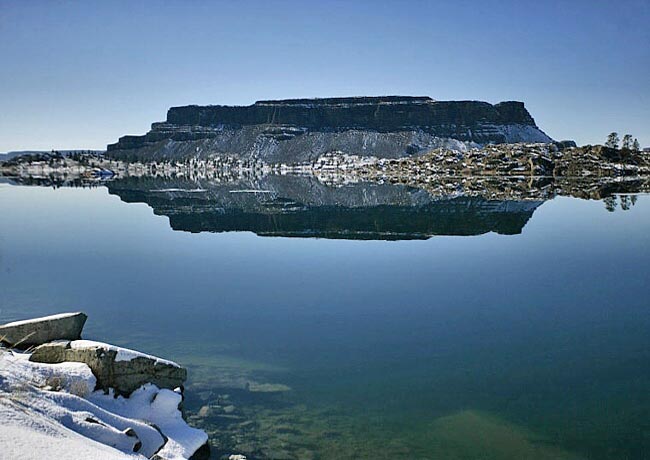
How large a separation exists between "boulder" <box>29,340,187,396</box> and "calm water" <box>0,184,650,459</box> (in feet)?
3.30

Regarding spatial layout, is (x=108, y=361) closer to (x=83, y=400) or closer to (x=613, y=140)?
(x=83, y=400)

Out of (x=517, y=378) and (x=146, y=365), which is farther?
(x=517, y=378)

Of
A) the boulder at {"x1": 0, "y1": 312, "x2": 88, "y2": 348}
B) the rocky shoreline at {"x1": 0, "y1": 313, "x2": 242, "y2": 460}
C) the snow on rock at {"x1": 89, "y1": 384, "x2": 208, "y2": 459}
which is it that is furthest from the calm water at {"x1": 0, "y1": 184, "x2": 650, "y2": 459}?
the boulder at {"x1": 0, "y1": 312, "x2": 88, "y2": 348}

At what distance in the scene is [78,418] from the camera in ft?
24.9

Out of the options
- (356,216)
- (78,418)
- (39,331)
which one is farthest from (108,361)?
(356,216)

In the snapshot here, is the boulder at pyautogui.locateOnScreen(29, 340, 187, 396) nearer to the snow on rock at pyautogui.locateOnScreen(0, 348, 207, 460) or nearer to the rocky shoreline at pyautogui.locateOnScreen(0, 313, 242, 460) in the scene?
the rocky shoreline at pyautogui.locateOnScreen(0, 313, 242, 460)

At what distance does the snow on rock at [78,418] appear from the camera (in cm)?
634

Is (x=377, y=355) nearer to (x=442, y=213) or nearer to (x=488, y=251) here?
(x=488, y=251)

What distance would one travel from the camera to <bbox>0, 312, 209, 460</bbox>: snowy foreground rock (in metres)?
6.39

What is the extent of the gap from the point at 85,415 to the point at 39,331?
3414 mm

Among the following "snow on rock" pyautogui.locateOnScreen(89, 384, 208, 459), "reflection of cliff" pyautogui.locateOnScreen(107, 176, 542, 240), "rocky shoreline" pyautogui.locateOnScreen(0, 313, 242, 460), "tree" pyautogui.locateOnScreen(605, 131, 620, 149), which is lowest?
"snow on rock" pyautogui.locateOnScreen(89, 384, 208, 459)

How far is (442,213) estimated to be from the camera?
44.4 meters

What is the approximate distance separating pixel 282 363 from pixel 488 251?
55.2ft

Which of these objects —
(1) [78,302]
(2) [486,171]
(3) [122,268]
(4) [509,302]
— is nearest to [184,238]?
(3) [122,268]
